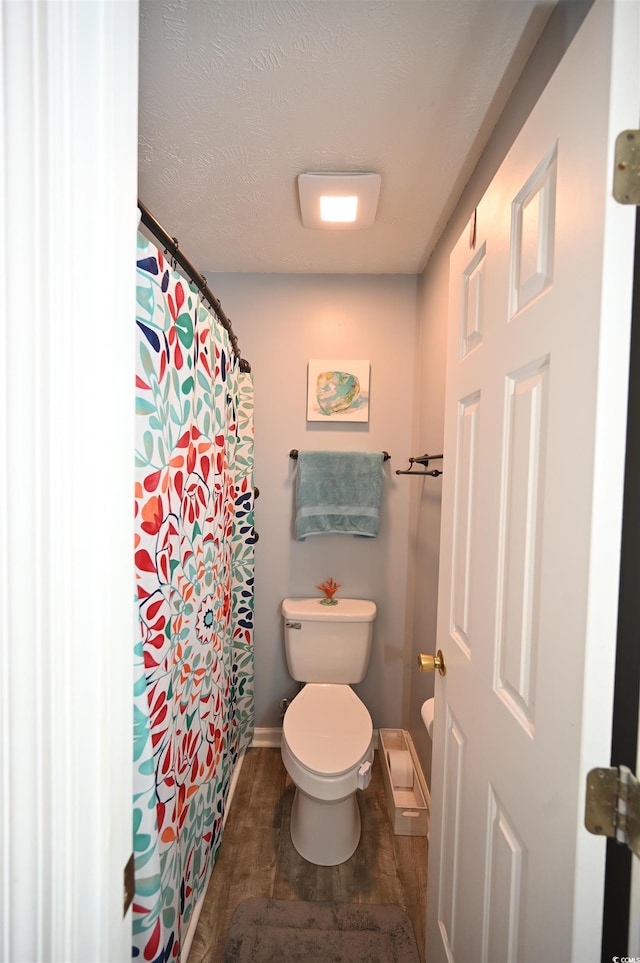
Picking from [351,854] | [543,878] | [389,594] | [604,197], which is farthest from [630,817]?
[389,594]

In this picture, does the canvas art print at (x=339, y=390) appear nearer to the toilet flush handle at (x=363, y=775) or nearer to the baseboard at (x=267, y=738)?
the toilet flush handle at (x=363, y=775)

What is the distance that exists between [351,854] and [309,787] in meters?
0.37

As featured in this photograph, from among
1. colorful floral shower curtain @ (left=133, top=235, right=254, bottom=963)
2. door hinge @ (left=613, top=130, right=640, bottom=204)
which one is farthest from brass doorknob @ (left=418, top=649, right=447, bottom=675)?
door hinge @ (left=613, top=130, right=640, bottom=204)

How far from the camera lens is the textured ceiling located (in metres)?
0.84

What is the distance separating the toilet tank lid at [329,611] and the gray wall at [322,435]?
0.08 m

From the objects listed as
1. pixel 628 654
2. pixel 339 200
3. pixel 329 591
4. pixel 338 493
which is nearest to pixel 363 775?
pixel 329 591

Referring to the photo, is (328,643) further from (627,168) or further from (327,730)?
(627,168)

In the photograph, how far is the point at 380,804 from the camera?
1669 mm

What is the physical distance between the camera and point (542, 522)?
589 mm

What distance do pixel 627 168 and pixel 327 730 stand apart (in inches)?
66.5

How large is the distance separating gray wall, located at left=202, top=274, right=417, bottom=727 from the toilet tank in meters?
0.16

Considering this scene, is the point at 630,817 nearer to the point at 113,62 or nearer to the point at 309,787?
the point at 113,62

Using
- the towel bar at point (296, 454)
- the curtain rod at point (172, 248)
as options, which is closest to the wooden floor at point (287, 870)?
the towel bar at point (296, 454)

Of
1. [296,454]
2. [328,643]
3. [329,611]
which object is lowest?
[328,643]
